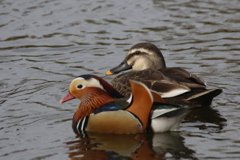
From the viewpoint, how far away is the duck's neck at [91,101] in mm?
9375

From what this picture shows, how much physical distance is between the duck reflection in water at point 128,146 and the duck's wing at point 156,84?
881 mm

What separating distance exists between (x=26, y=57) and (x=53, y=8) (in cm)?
334

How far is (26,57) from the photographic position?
13.6 m

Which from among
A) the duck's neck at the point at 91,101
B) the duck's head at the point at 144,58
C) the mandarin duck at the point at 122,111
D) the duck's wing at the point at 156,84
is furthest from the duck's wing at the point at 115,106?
the duck's head at the point at 144,58

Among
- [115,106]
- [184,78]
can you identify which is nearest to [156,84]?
[184,78]

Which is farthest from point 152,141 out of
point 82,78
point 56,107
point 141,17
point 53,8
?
point 53,8

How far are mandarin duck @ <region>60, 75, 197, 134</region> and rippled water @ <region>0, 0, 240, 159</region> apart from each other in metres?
0.15

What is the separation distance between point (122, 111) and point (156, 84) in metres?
1.20

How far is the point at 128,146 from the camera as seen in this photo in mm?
8570

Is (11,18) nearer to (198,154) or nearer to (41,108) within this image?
(41,108)

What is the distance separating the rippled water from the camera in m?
8.52

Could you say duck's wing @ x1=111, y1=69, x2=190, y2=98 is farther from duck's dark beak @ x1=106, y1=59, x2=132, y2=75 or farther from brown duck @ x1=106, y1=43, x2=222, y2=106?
duck's dark beak @ x1=106, y1=59, x2=132, y2=75

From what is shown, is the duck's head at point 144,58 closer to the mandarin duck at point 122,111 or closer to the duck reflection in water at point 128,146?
the mandarin duck at point 122,111

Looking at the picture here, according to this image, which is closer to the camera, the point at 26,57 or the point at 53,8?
the point at 26,57
